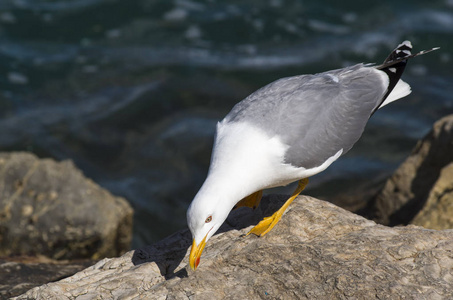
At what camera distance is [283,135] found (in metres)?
5.30

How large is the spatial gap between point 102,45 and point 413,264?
10.8 metres

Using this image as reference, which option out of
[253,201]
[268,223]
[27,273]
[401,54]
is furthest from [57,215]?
[401,54]

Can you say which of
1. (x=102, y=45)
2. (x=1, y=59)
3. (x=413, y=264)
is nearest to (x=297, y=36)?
(x=102, y=45)

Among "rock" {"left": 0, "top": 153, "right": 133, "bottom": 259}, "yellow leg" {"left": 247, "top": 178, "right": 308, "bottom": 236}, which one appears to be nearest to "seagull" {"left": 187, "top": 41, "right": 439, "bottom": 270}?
"yellow leg" {"left": 247, "top": 178, "right": 308, "bottom": 236}

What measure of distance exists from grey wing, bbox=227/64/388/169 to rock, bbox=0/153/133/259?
3183mm

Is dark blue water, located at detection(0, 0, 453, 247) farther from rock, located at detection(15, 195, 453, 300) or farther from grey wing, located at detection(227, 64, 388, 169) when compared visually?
rock, located at detection(15, 195, 453, 300)

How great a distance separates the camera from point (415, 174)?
748 centimetres

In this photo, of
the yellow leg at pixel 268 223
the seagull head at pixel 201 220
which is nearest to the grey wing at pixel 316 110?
the yellow leg at pixel 268 223

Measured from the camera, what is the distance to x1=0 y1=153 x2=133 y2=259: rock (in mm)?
7848

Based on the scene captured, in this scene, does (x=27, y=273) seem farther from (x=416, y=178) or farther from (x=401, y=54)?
(x=416, y=178)

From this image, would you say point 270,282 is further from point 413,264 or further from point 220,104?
point 220,104

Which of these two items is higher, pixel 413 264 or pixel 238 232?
pixel 413 264

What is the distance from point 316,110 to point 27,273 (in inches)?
132

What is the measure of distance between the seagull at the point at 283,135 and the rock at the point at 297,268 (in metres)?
0.24
